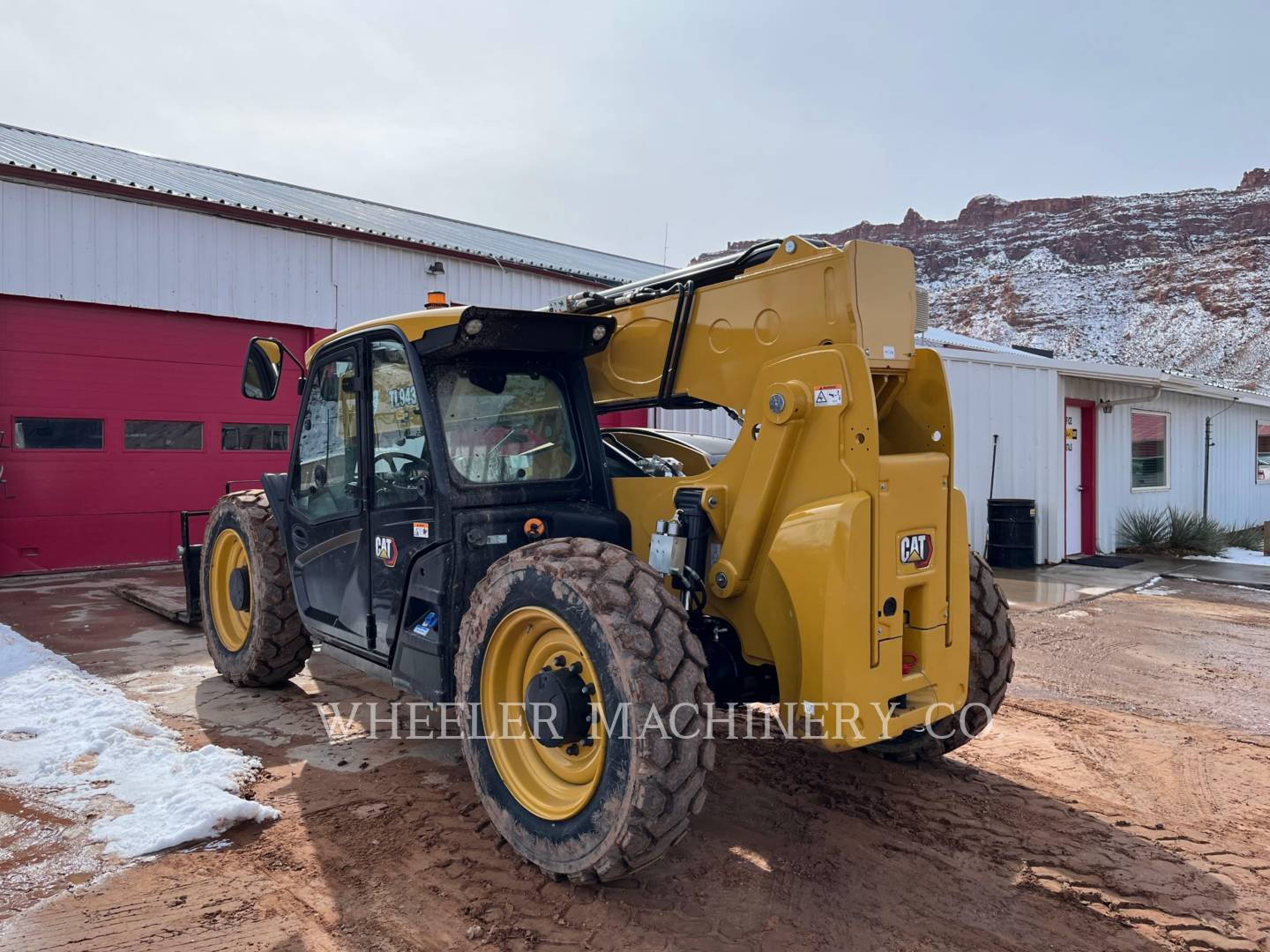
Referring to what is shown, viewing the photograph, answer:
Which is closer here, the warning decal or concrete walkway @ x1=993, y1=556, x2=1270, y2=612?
the warning decal

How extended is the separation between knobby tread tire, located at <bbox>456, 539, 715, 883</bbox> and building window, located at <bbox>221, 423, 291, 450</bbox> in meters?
9.43

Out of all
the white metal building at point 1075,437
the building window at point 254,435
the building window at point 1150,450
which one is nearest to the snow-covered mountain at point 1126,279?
the white metal building at point 1075,437

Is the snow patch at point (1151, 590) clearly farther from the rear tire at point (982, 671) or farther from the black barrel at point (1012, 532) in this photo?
the rear tire at point (982, 671)

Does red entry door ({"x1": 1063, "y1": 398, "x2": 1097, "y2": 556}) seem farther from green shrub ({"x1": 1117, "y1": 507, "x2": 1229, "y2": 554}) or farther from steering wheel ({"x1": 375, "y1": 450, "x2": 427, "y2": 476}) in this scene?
steering wheel ({"x1": 375, "y1": 450, "x2": 427, "y2": 476})

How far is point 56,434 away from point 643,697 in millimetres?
9804

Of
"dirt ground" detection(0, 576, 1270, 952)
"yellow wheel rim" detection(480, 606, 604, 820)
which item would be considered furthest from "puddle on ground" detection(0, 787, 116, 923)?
"yellow wheel rim" detection(480, 606, 604, 820)

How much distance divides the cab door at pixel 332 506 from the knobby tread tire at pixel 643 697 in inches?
62.4

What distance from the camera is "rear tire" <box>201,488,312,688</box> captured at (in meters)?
5.25

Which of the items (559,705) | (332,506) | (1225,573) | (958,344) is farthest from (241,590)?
(958,344)

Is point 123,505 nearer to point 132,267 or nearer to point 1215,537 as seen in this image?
point 132,267

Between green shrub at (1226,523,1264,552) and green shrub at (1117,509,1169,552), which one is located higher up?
green shrub at (1117,509,1169,552)

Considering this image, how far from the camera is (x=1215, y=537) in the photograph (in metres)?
14.2

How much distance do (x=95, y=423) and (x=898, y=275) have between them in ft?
32.8

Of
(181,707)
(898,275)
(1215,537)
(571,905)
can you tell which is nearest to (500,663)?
(571,905)
